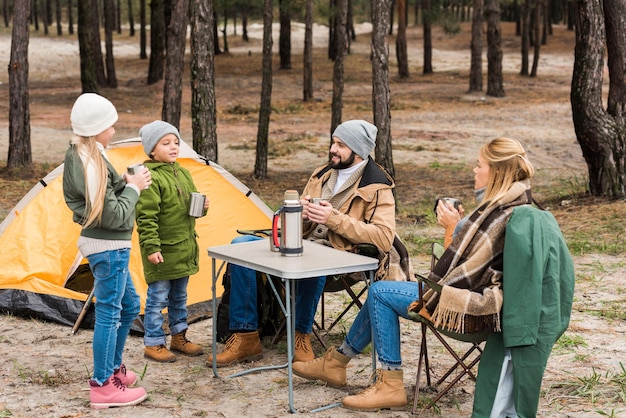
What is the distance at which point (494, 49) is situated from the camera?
23.9 meters

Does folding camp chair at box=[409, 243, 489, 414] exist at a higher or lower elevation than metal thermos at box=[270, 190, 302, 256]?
lower

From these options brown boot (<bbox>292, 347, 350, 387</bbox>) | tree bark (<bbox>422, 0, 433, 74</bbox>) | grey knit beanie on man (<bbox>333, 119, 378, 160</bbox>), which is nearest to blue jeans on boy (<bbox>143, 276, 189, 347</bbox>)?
brown boot (<bbox>292, 347, 350, 387</bbox>)

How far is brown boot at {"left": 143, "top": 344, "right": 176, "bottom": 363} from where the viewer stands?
5.07 meters

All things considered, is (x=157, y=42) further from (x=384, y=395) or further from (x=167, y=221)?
(x=384, y=395)

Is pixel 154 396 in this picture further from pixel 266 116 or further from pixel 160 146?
pixel 266 116

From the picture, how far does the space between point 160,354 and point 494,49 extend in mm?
20412

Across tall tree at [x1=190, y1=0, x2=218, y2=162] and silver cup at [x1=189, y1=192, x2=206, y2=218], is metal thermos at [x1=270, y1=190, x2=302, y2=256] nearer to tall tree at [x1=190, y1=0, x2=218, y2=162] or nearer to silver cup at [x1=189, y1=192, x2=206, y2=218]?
silver cup at [x1=189, y1=192, x2=206, y2=218]

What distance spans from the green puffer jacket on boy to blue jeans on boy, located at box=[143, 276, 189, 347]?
3.6 inches

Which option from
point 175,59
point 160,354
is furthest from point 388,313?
point 175,59

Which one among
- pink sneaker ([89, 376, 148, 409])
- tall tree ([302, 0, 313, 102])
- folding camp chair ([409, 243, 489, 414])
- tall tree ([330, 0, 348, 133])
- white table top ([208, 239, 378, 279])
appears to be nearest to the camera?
folding camp chair ([409, 243, 489, 414])

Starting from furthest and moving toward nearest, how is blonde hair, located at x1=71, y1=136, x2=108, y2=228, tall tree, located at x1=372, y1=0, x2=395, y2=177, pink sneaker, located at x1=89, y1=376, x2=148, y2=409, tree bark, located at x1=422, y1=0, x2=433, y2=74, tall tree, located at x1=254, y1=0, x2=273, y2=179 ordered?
tree bark, located at x1=422, y1=0, x2=433, y2=74
tall tree, located at x1=254, y1=0, x2=273, y2=179
tall tree, located at x1=372, y1=0, x2=395, y2=177
pink sneaker, located at x1=89, y1=376, x2=148, y2=409
blonde hair, located at x1=71, y1=136, x2=108, y2=228

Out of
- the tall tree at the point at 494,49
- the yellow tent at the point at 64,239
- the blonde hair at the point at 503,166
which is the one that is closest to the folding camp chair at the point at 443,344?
the blonde hair at the point at 503,166

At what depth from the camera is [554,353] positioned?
5.17 meters

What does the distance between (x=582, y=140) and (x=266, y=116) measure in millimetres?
4816
